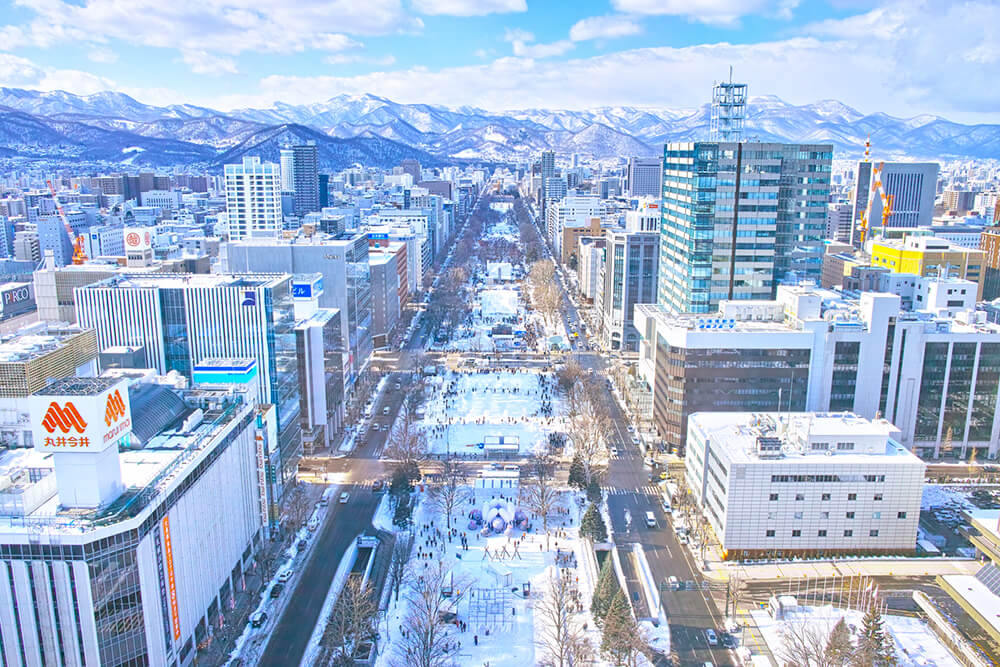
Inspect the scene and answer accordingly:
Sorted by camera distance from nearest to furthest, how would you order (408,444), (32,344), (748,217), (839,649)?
(839,649)
(32,344)
(408,444)
(748,217)

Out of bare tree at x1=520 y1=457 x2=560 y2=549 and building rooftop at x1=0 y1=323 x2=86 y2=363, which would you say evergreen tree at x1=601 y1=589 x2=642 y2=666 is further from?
building rooftop at x1=0 y1=323 x2=86 y2=363

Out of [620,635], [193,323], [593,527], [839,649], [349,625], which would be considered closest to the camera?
[839,649]

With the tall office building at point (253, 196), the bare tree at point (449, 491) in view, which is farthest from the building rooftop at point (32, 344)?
the tall office building at point (253, 196)

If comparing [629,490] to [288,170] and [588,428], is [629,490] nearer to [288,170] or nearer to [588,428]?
[588,428]

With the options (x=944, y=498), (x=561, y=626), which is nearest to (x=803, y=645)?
(x=561, y=626)

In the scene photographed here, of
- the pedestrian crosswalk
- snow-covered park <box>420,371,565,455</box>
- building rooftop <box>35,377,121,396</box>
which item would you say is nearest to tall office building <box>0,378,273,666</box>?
building rooftop <box>35,377,121,396</box>

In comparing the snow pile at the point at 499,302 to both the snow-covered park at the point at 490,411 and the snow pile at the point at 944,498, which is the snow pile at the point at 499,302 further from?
the snow pile at the point at 944,498
